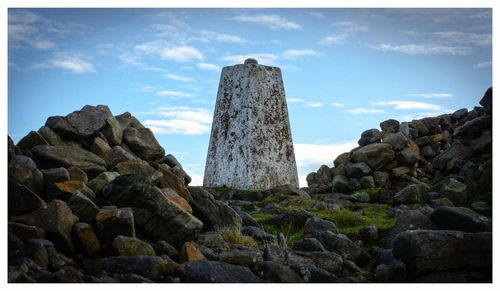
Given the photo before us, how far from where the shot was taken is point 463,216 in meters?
8.52

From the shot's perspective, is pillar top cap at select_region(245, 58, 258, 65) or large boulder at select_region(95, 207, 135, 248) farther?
pillar top cap at select_region(245, 58, 258, 65)

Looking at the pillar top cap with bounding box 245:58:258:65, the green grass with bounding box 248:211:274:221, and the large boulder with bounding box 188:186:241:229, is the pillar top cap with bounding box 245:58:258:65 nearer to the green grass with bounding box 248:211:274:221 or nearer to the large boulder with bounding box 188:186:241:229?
the green grass with bounding box 248:211:274:221

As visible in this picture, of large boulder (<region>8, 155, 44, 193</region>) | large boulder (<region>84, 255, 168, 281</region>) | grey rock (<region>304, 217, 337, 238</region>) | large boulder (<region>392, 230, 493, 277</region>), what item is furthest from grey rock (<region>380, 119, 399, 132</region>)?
large boulder (<region>84, 255, 168, 281</region>)

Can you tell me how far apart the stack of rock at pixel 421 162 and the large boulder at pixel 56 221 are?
795cm

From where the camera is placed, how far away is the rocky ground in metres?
7.04

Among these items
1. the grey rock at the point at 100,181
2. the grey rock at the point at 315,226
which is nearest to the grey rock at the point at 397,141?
the grey rock at the point at 315,226

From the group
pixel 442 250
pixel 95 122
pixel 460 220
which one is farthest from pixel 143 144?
pixel 442 250

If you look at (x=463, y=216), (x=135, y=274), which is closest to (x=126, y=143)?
(x=135, y=274)

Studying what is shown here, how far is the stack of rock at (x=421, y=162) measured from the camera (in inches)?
530

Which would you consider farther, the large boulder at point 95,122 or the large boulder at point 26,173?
the large boulder at point 95,122

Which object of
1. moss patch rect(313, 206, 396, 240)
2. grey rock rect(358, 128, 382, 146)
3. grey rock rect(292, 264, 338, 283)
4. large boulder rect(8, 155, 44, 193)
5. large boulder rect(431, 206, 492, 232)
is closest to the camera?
grey rock rect(292, 264, 338, 283)

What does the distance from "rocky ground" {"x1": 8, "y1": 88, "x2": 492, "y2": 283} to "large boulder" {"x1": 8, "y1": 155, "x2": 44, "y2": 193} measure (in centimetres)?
2

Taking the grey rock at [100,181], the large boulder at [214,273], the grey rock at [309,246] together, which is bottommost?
the large boulder at [214,273]

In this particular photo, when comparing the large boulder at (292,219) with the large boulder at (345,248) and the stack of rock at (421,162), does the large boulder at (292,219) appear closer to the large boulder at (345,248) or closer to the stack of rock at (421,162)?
the large boulder at (345,248)
